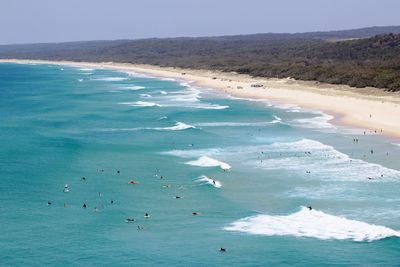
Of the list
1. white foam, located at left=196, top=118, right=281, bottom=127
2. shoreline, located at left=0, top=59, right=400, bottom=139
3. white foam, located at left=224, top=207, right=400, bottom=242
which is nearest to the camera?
white foam, located at left=224, top=207, right=400, bottom=242

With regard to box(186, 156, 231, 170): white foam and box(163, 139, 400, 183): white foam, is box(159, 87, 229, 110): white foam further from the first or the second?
box(186, 156, 231, 170): white foam

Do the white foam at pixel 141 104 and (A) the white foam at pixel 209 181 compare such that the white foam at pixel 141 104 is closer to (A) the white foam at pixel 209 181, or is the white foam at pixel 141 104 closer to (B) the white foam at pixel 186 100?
(B) the white foam at pixel 186 100

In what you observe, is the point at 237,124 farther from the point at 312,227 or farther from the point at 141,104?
the point at 312,227

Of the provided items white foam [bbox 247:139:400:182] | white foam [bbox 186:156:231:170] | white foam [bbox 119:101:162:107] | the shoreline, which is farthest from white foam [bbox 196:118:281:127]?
white foam [bbox 119:101:162:107]

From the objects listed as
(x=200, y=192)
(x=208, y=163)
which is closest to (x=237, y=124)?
(x=208, y=163)

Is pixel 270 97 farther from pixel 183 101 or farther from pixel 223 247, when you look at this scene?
pixel 223 247
